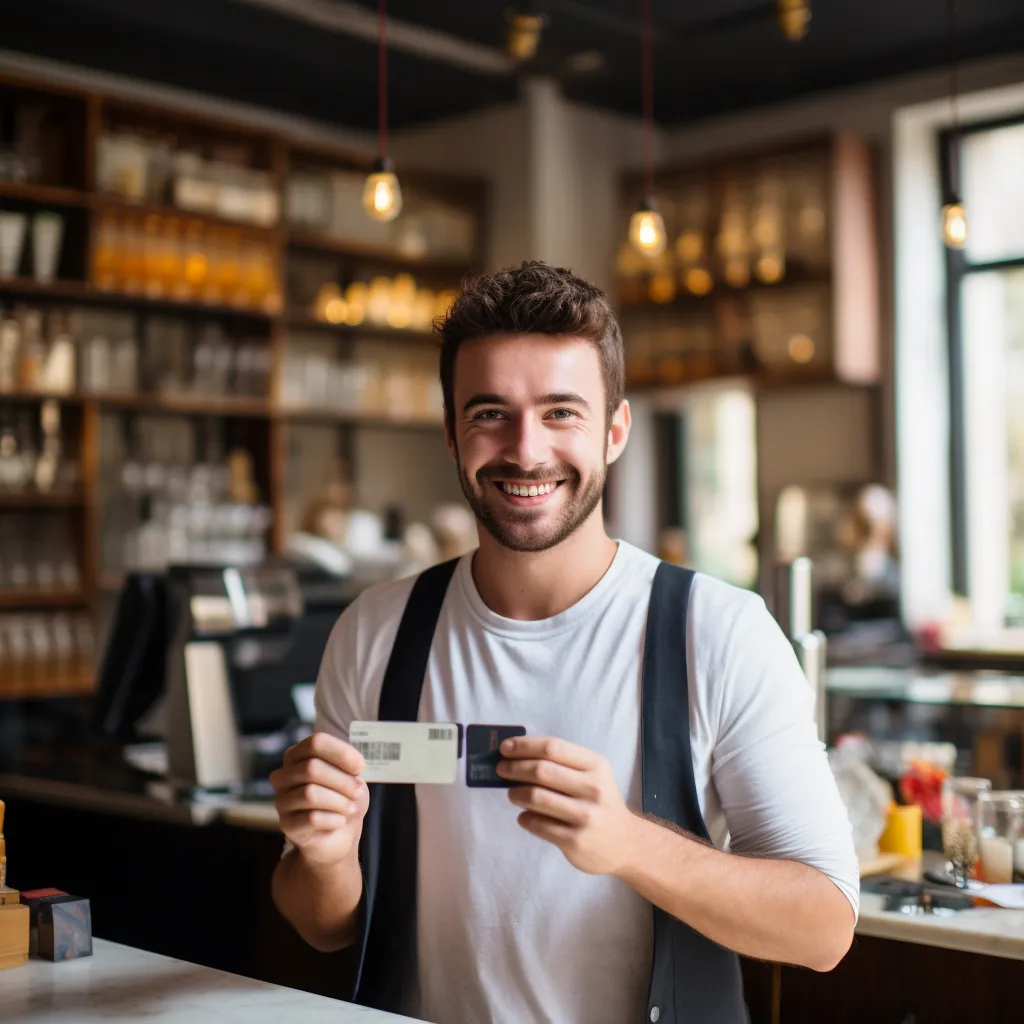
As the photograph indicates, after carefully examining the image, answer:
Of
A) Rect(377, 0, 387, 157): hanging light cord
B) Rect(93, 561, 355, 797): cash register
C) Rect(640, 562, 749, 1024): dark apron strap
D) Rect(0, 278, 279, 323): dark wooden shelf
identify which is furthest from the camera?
Rect(0, 278, 279, 323): dark wooden shelf

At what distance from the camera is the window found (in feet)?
20.5

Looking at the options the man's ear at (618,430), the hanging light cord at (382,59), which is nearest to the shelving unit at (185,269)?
the hanging light cord at (382,59)

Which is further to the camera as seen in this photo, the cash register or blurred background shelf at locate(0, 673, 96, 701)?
blurred background shelf at locate(0, 673, 96, 701)

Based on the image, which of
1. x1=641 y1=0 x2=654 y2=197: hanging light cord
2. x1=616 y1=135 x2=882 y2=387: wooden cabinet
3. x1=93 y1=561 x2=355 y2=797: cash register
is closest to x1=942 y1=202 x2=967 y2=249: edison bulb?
x1=641 y1=0 x2=654 y2=197: hanging light cord

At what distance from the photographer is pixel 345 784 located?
1495 mm

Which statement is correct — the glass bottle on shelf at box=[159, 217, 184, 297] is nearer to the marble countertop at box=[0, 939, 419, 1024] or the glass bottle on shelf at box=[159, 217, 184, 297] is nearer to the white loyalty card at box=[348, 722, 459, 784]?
the marble countertop at box=[0, 939, 419, 1024]

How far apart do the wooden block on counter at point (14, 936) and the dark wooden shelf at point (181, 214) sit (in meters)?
4.25

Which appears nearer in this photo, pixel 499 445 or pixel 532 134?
pixel 499 445

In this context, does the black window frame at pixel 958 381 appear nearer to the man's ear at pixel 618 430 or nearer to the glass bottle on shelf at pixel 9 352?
the glass bottle on shelf at pixel 9 352

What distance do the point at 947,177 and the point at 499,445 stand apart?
319cm

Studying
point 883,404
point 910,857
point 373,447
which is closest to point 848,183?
point 883,404

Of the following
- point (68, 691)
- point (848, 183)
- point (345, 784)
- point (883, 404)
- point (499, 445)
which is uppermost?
point (848, 183)

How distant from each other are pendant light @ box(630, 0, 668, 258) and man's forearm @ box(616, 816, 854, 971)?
9.00 feet

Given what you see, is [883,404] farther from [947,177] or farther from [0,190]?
[0,190]
